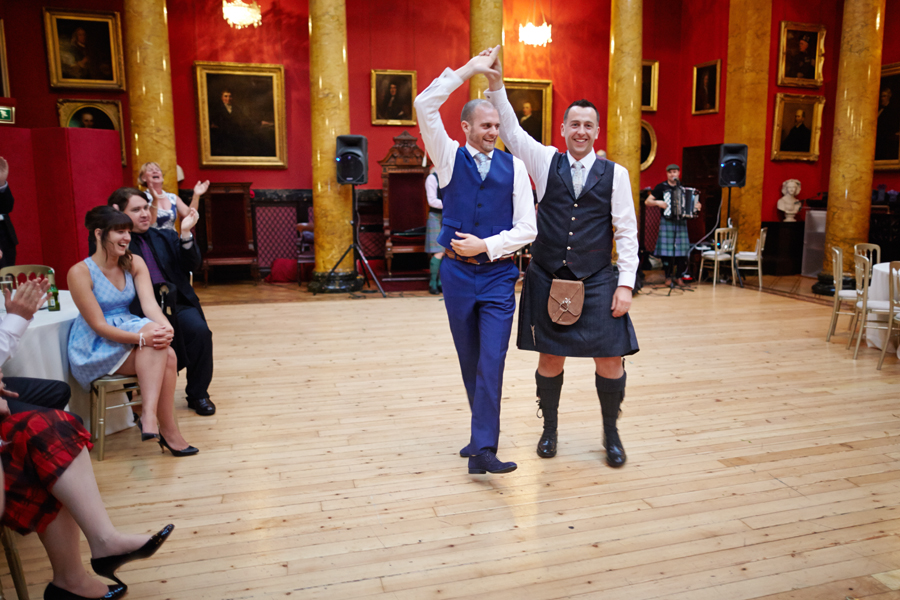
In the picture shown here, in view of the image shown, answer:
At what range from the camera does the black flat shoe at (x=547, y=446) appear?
3080 mm

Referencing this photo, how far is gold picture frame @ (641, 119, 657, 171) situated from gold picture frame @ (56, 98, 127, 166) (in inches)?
298

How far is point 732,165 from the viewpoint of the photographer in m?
8.42

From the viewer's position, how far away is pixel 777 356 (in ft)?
16.3

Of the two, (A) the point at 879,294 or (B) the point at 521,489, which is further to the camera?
(A) the point at 879,294

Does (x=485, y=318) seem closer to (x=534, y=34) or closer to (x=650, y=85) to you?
(x=534, y=34)

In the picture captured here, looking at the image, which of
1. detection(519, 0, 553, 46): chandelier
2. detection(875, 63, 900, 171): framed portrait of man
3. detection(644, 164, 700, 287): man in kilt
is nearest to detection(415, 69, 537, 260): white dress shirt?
detection(644, 164, 700, 287): man in kilt

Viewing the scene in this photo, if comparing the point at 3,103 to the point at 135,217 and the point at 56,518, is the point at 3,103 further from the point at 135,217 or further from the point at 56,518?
the point at 56,518

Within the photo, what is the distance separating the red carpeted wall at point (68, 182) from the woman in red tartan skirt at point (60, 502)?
4.92m

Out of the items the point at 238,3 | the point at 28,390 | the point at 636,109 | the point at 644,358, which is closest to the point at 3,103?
the point at 238,3

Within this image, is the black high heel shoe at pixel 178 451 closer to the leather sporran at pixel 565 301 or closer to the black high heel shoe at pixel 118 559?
the black high heel shoe at pixel 118 559

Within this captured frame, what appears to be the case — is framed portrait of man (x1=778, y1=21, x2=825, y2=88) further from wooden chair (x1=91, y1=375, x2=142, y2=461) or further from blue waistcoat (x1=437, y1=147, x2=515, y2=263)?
wooden chair (x1=91, y1=375, x2=142, y2=461)

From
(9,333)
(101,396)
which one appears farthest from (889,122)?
(9,333)

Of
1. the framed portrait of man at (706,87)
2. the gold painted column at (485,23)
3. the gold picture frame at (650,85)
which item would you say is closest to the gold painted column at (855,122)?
the framed portrait of man at (706,87)

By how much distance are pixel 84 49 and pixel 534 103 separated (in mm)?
6075
